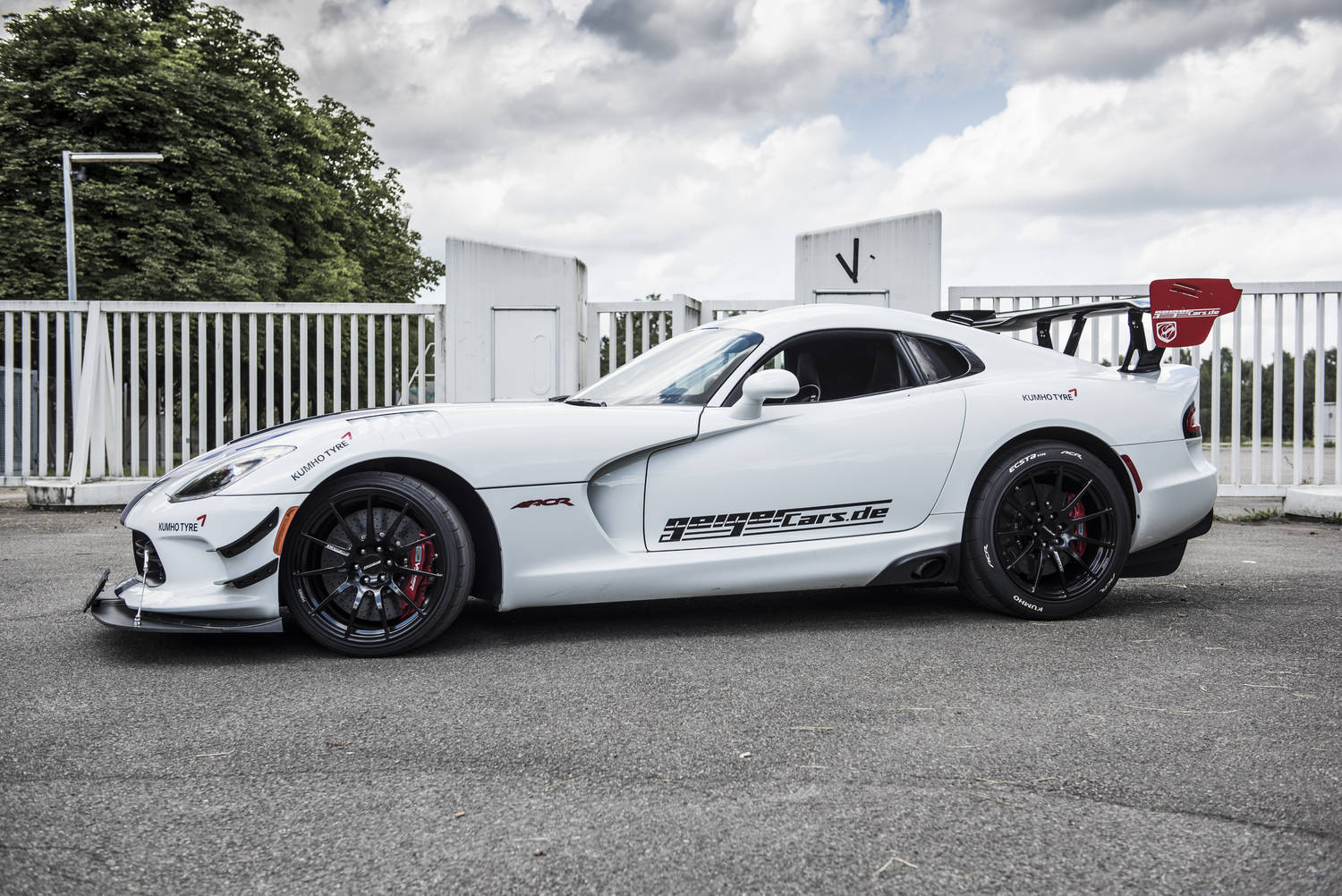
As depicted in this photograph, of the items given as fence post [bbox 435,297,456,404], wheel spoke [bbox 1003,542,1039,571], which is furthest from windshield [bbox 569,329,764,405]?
fence post [bbox 435,297,456,404]

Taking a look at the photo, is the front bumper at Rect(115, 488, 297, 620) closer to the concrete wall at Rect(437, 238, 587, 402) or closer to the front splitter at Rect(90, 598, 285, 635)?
the front splitter at Rect(90, 598, 285, 635)

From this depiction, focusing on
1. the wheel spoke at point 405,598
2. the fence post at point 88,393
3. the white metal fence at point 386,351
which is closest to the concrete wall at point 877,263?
the white metal fence at point 386,351

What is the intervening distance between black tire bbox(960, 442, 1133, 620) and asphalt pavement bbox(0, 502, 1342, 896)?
15 centimetres

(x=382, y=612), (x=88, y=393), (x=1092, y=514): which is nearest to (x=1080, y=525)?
(x=1092, y=514)

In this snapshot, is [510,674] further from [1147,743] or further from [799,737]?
[1147,743]

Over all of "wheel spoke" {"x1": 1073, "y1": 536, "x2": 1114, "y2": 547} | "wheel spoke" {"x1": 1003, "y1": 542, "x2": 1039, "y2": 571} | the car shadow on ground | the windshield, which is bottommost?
the car shadow on ground

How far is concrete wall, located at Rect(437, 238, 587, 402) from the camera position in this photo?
10086mm

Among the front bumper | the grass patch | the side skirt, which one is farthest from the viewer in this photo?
the grass patch

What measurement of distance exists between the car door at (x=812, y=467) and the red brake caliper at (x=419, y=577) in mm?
817

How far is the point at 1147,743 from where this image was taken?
9.16ft

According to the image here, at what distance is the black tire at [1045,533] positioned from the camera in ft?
14.5

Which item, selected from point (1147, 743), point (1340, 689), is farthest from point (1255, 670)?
point (1147, 743)

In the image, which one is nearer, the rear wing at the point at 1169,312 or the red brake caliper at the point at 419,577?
the red brake caliper at the point at 419,577

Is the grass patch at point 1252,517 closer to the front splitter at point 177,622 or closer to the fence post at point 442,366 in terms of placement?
the fence post at point 442,366
